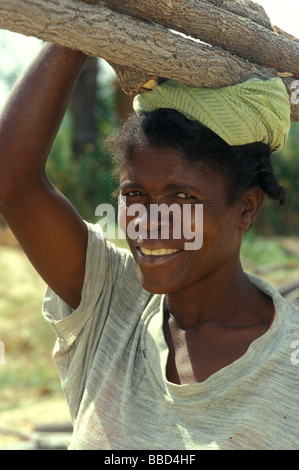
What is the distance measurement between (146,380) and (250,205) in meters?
0.58

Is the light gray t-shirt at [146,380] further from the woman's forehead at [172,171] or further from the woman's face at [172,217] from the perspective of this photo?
the woman's forehead at [172,171]

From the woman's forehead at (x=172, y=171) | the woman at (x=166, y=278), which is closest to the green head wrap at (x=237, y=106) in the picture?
the woman at (x=166, y=278)

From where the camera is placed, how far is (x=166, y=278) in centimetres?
180

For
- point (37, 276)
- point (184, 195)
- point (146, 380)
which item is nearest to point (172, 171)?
point (184, 195)

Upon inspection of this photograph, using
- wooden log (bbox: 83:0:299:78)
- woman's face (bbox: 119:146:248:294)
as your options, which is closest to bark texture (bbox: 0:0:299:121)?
wooden log (bbox: 83:0:299:78)

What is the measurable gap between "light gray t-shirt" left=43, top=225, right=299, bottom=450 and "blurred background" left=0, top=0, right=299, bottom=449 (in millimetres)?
481

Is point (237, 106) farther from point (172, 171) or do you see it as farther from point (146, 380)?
point (146, 380)

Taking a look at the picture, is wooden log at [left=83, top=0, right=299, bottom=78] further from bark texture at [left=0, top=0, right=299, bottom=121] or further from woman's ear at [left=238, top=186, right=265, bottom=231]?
woman's ear at [left=238, top=186, right=265, bottom=231]

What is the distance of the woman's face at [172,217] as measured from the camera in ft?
5.84

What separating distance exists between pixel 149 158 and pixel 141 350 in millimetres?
572

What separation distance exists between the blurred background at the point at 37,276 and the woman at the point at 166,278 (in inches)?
13.7

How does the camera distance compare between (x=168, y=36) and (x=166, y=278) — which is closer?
(x=168, y=36)

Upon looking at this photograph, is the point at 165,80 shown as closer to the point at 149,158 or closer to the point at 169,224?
the point at 149,158

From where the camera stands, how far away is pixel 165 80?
Result: 1864 mm
